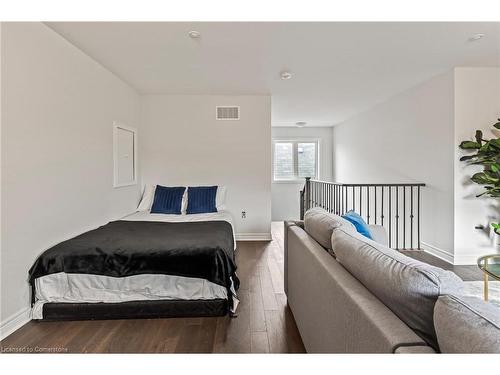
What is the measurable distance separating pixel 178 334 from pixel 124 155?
9.66 ft

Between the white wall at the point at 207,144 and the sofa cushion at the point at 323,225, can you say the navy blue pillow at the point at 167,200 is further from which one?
the sofa cushion at the point at 323,225

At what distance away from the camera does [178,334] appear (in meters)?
2.06

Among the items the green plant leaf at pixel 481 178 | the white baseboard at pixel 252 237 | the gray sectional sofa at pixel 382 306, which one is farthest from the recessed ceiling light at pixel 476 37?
the white baseboard at pixel 252 237

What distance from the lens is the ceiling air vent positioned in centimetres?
483

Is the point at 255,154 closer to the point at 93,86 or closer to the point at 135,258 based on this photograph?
the point at 93,86

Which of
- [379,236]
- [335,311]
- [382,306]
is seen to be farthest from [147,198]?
[382,306]

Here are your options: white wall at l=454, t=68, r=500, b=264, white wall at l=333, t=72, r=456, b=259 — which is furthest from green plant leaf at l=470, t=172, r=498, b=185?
→ white wall at l=333, t=72, r=456, b=259

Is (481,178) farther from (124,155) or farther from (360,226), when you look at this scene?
(124,155)

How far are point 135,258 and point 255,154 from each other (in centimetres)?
297

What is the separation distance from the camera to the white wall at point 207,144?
482cm

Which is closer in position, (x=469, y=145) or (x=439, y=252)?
(x=469, y=145)
